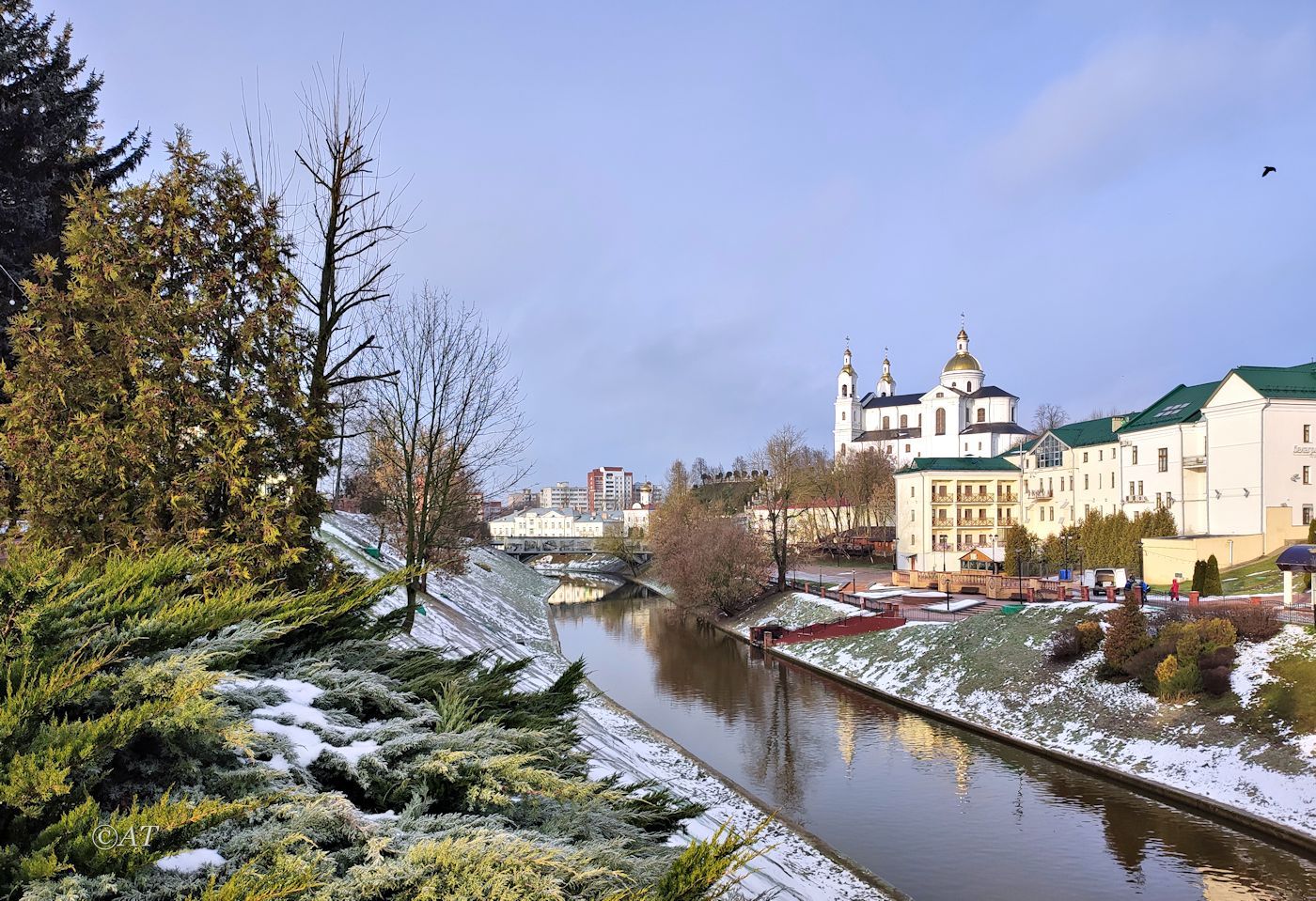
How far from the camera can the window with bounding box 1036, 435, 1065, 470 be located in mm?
57406

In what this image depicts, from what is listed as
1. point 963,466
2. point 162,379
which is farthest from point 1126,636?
point 963,466

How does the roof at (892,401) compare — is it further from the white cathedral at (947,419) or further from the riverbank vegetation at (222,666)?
the riverbank vegetation at (222,666)

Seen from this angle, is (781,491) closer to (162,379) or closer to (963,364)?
(162,379)

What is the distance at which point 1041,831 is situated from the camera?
15742 millimetres

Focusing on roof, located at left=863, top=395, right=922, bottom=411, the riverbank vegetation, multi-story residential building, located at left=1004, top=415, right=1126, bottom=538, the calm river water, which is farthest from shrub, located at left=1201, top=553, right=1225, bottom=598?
roof, located at left=863, top=395, right=922, bottom=411

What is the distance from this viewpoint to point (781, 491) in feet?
161

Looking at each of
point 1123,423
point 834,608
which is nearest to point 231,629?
point 834,608

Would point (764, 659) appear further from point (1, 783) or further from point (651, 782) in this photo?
point (1, 783)

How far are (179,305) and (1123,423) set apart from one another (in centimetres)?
5483

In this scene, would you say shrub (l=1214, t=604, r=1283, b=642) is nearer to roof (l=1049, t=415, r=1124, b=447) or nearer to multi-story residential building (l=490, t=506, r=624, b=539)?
roof (l=1049, t=415, r=1124, b=447)

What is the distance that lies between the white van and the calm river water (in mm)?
13655

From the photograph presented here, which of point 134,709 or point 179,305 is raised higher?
point 179,305

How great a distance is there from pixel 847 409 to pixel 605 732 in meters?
103

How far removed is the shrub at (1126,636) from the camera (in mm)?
22547
